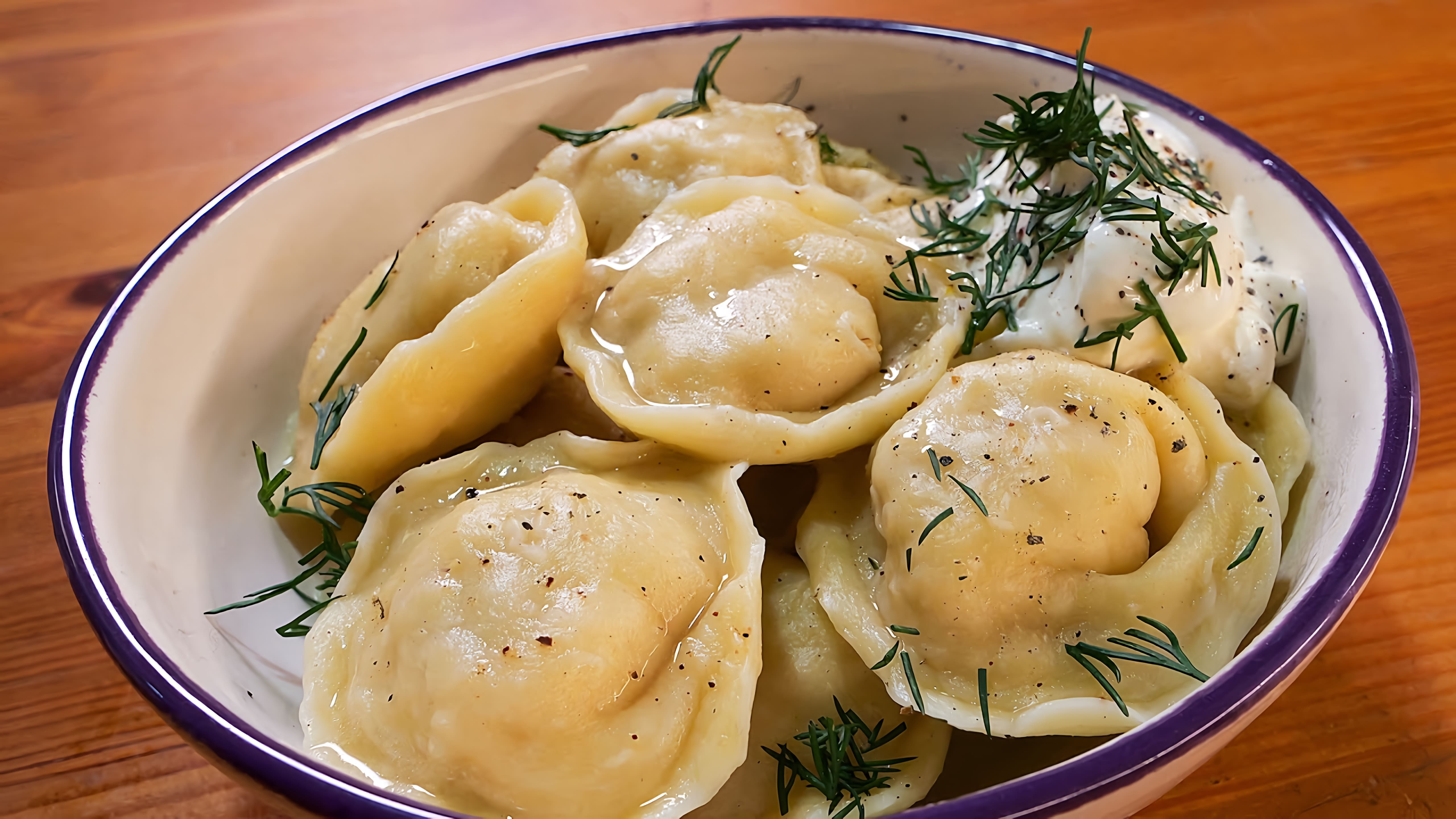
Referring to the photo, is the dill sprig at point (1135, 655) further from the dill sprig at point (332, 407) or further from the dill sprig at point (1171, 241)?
the dill sprig at point (332, 407)

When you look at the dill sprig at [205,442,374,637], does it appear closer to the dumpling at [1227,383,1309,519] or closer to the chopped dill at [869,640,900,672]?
the chopped dill at [869,640,900,672]

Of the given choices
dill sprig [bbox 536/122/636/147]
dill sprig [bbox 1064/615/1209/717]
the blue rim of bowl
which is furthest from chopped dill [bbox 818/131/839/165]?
dill sprig [bbox 1064/615/1209/717]

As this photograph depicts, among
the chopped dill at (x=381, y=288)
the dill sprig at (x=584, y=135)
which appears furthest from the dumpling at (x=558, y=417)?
the dill sprig at (x=584, y=135)

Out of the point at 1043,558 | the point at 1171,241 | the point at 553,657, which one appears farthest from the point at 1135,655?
the point at 553,657

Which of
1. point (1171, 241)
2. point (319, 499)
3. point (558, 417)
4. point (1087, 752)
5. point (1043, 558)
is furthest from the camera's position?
point (558, 417)

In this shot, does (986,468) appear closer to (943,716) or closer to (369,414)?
(943,716)

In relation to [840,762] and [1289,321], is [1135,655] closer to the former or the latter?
[840,762]
